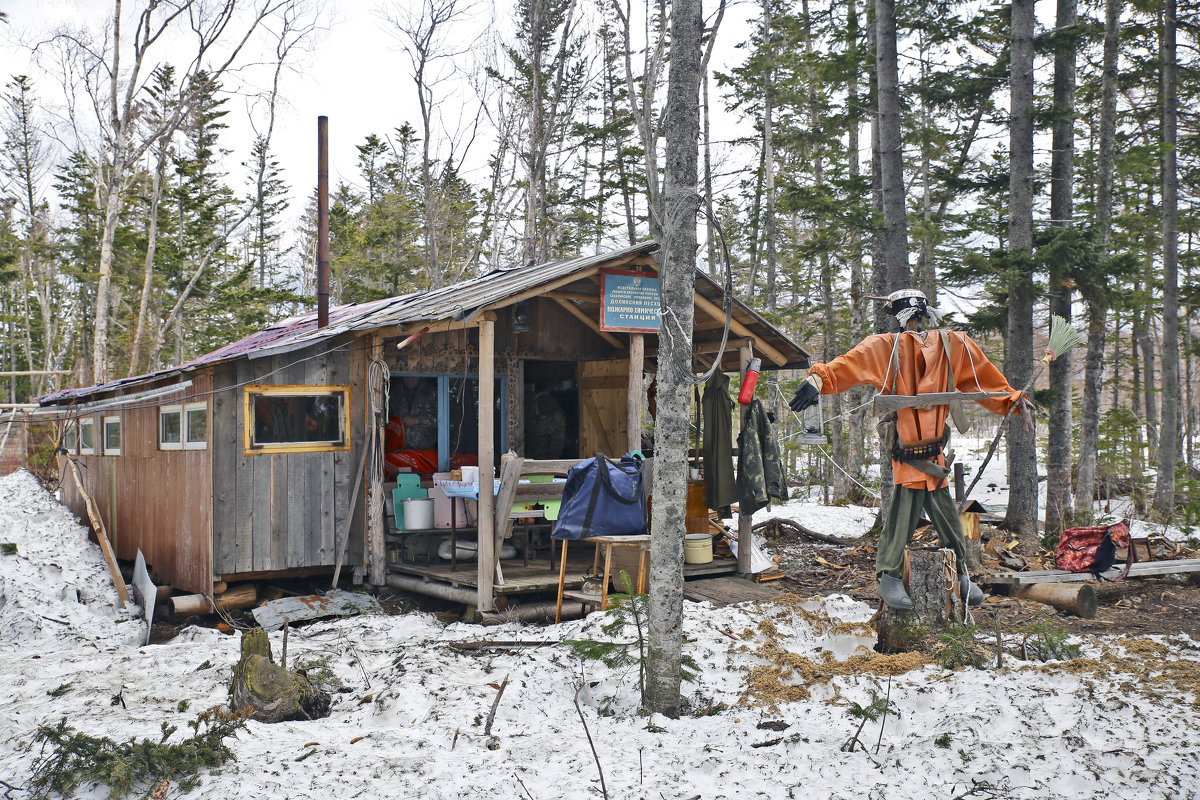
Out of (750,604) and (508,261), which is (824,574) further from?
(508,261)

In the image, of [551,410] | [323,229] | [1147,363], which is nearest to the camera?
[323,229]

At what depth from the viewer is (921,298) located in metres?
6.04

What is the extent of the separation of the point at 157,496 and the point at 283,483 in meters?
2.30

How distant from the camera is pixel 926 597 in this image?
568cm

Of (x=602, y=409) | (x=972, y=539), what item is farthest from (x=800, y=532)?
(x=602, y=409)

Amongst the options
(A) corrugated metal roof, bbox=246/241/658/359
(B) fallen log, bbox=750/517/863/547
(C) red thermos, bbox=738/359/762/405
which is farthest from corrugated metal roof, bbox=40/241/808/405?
(B) fallen log, bbox=750/517/863/547

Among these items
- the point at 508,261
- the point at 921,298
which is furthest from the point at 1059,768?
the point at 508,261

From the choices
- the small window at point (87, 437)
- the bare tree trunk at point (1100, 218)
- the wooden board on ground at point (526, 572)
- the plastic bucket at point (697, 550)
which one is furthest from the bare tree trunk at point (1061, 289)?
the small window at point (87, 437)

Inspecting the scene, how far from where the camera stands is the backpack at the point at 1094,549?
8.09 meters

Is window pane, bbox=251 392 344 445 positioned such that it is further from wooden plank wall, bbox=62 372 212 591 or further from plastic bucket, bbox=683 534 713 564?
plastic bucket, bbox=683 534 713 564

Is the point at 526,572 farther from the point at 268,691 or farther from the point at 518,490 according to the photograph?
the point at 268,691

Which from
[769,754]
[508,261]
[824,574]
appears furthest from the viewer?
[508,261]

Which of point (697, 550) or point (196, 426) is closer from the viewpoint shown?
point (697, 550)

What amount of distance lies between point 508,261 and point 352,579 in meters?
18.1
